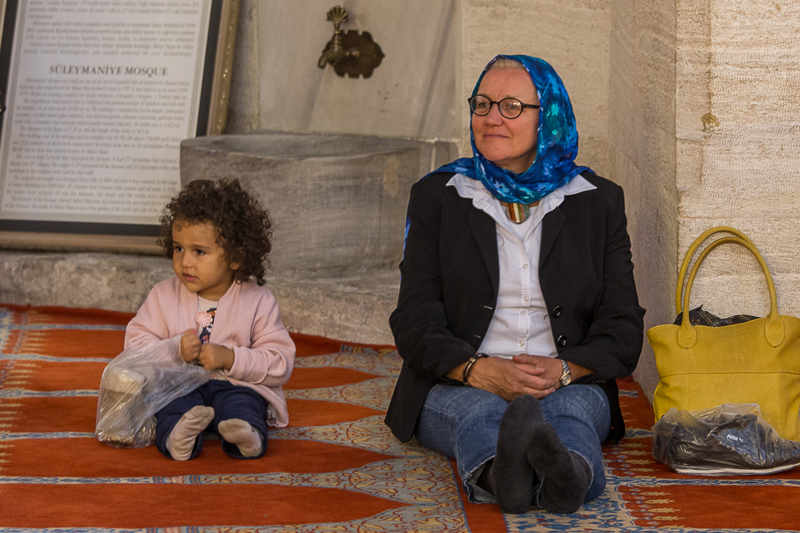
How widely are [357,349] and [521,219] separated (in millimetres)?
1572

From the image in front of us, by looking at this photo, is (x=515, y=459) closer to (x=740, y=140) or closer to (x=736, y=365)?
(x=736, y=365)

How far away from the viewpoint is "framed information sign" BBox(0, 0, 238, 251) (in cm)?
499

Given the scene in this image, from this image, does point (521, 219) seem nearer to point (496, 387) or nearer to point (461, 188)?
point (461, 188)

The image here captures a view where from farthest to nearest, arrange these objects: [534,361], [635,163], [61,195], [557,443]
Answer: [61,195]
[635,163]
[534,361]
[557,443]

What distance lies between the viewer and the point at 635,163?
361 cm

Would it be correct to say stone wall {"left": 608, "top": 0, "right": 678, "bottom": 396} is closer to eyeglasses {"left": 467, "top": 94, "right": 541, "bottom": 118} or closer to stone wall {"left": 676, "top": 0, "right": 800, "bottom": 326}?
stone wall {"left": 676, "top": 0, "right": 800, "bottom": 326}

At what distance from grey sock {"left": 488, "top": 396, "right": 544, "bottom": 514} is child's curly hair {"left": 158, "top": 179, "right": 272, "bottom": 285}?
41.8 inches

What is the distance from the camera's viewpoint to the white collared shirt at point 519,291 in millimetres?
2641

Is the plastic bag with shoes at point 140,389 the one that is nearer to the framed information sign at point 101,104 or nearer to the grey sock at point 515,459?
the grey sock at point 515,459

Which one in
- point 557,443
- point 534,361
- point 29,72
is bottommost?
point 557,443

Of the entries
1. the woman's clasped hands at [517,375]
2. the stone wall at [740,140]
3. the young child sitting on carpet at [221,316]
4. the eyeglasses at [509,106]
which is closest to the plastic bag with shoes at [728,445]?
the woman's clasped hands at [517,375]

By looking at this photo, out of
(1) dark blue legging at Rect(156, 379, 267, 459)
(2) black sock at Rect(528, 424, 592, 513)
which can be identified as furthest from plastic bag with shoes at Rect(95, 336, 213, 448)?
(2) black sock at Rect(528, 424, 592, 513)

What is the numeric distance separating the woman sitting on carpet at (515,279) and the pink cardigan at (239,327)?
0.39m

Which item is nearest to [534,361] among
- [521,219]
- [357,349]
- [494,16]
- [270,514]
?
[521,219]
